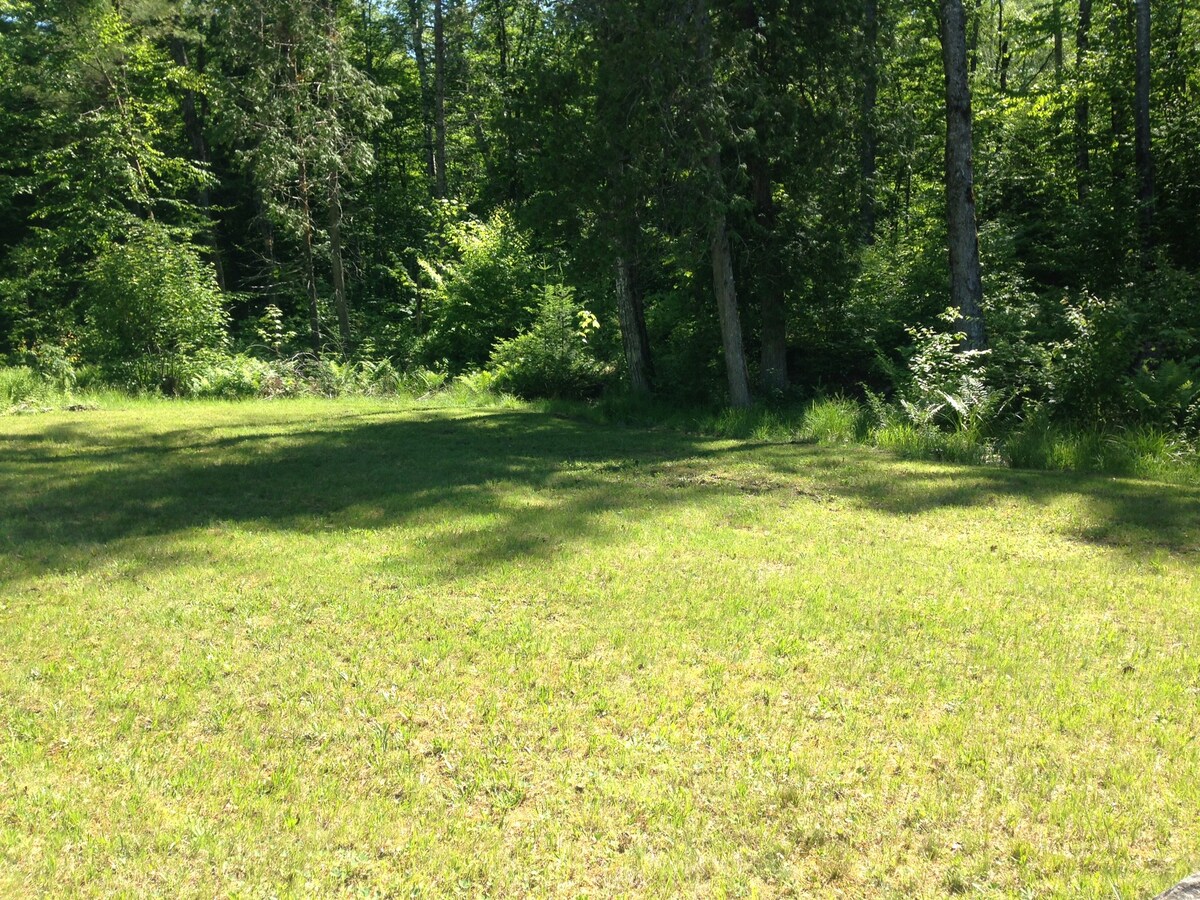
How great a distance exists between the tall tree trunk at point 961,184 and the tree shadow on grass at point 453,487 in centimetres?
360

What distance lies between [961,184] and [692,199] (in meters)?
3.79

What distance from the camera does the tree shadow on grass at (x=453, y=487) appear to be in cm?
637

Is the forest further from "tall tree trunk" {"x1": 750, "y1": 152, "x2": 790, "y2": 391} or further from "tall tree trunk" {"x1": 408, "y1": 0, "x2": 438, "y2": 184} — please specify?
"tall tree trunk" {"x1": 408, "y1": 0, "x2": 438, "y2": 184}

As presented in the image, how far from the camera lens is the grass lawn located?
2.80m

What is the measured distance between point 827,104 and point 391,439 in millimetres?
8716

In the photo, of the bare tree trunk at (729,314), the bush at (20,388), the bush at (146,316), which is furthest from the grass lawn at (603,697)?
the bush at (146,316)

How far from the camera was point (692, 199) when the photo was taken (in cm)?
→ 1230

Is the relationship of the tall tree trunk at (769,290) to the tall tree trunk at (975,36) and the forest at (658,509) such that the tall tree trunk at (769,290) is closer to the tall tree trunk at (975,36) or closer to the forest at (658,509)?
the forest at (658,509)

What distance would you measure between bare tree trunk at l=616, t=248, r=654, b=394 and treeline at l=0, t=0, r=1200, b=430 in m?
0.05

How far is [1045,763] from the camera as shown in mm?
3277

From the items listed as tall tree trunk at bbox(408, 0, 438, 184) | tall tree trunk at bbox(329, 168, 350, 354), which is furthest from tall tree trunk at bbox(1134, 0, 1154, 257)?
tall tree trunk at bbox(408, 0, 438, 184)

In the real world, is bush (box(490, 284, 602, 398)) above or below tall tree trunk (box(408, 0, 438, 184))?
below

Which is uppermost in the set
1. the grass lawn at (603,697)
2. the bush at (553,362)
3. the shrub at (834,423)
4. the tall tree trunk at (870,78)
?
the tall tree trunk at (870,78)

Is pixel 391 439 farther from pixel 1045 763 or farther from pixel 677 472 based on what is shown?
pixel 1045 763
